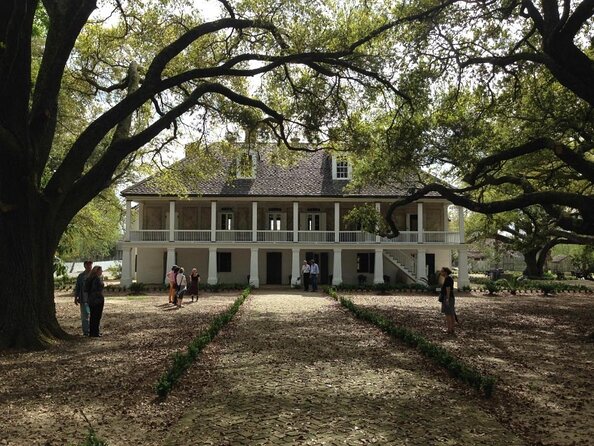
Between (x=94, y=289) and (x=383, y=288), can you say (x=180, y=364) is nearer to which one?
(x=94, y=289)

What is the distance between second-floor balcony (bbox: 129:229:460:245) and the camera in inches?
1260

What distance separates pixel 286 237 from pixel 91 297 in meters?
21.1

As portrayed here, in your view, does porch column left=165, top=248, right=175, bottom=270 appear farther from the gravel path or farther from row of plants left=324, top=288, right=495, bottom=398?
the gravel path

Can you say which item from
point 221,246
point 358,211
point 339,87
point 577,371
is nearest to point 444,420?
point 577,371

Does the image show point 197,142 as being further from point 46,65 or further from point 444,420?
point 444,420

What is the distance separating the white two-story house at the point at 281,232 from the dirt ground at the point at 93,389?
1804 centimetres

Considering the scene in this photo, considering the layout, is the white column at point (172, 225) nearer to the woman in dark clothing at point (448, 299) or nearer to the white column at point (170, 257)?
the white column at point (170, 257)

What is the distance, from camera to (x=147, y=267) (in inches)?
1348

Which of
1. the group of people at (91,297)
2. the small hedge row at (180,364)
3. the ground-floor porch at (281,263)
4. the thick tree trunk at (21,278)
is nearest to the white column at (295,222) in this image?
the ground-floor porch at (281,263)

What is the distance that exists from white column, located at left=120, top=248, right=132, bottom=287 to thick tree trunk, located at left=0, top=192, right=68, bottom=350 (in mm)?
20350

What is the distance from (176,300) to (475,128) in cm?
1286

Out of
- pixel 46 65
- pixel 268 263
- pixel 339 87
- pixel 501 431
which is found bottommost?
pixel 501 431

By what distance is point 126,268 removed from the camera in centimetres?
3147

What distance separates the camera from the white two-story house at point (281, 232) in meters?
31.9
